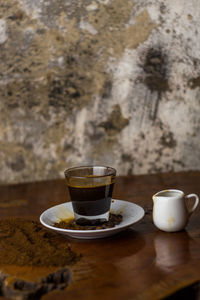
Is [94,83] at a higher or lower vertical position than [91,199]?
higher

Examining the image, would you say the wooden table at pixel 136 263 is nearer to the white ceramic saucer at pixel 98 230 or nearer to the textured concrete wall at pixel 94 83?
the white ceramic saucer at pixel 98 230

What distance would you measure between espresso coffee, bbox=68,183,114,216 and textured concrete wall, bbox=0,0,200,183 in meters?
0.98

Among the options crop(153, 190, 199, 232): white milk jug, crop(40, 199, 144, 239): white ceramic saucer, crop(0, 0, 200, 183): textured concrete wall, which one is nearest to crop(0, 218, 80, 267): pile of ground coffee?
crop(40, 199, 144, 239): white ceramic saucer

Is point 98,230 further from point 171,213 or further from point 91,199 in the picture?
point 171,213

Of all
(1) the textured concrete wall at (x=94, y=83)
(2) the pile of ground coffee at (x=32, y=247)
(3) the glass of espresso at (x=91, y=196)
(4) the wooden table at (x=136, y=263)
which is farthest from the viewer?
(1) the textured concrete wall at (x=94, y=83)

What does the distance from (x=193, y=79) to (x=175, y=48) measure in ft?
0.62

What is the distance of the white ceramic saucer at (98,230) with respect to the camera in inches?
41.3

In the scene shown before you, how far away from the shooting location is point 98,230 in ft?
3.40

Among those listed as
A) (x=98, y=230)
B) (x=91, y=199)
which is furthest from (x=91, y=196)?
(x=98, y=230)

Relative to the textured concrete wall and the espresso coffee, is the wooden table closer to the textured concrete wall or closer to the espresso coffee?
the espresso coffee

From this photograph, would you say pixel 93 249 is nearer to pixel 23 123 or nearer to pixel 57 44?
pixel 23 123

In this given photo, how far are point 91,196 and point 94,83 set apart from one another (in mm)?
1049

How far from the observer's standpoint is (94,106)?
6.79ft

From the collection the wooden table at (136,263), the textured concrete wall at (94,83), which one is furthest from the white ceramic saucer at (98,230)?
the textured concrete wall at (94,83)
